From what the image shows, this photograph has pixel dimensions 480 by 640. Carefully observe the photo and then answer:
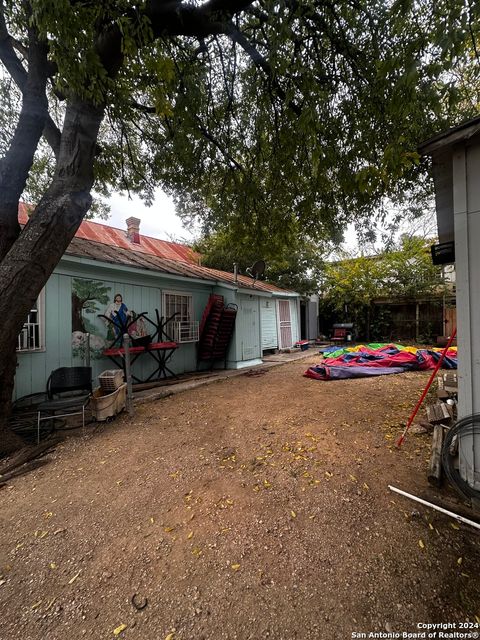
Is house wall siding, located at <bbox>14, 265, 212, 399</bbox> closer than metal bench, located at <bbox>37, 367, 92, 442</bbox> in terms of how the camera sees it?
No

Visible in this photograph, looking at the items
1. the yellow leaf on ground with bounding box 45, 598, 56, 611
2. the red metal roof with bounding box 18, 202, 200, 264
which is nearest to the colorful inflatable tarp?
the yellow leaf on ground with bounding box 45, 598, 56, 611

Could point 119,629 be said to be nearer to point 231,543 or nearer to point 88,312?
point 231,543

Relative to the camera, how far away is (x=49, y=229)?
3.00 m

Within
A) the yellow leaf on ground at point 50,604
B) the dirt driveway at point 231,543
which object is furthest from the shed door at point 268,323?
the yellow leaf on ground at point 50,604

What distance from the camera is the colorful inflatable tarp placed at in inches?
270

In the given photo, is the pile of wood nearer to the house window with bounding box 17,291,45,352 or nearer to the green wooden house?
the green wooden house

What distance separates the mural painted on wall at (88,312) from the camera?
5402 mm

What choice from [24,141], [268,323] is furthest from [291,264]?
[24,141]

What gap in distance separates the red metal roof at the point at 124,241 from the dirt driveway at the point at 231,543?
837 centimetres

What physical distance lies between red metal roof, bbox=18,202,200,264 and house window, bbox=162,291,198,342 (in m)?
3.01

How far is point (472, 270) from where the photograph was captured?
2.25m

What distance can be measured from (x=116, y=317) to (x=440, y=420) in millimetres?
6073

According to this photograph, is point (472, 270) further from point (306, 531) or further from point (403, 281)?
point (403, 281)

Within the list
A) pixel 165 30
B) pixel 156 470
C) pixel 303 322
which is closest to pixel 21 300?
pixel 156 470
